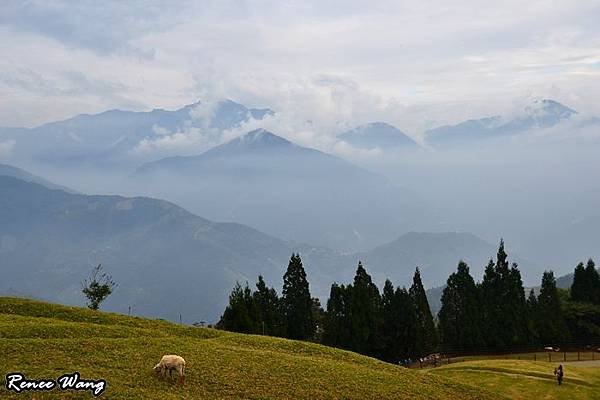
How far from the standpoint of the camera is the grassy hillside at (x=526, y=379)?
1775 inches

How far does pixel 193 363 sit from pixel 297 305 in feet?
171

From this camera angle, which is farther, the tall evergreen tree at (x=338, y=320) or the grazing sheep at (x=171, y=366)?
the tall evergreen tree at (x=338, y=320)

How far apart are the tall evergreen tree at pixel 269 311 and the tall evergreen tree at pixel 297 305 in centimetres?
160

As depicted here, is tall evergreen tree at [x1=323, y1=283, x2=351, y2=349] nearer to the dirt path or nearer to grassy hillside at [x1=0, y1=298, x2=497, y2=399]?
the dirt path

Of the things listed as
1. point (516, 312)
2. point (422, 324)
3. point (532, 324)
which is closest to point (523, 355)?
point (532, 324)

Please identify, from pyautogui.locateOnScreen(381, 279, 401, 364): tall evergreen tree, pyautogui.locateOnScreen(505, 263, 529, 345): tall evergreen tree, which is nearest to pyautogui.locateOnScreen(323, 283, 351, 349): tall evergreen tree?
pyautogui.locateOnScreen(381, 279, 401, 364): tall evergreen tree

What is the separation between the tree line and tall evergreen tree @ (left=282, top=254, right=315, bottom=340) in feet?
0.51

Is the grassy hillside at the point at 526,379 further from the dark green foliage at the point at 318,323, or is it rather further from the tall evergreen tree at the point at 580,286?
the tall evergreen tree at the point at 580,286

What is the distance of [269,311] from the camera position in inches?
3226

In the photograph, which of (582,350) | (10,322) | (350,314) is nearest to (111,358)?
(10,322)

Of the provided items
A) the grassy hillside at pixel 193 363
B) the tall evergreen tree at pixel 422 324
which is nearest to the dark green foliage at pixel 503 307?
the tall evergreen tree at pixel 422 324

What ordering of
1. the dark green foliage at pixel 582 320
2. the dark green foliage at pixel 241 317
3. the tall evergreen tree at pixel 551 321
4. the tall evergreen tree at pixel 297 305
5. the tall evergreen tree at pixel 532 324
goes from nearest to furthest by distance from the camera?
the dark green foliage at pixel 241 317 < the tall evergreen tree at pixel 532 324 < the tall evergreen tree at pixel 551 321 < the dark green foliage at pixel 582 320 < the tall evergreen tree at pixel 297 305

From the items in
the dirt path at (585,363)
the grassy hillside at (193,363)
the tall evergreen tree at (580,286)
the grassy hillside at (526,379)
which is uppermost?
the tall evergreen tree at (580,286)

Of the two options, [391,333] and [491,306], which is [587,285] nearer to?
[491,306]
